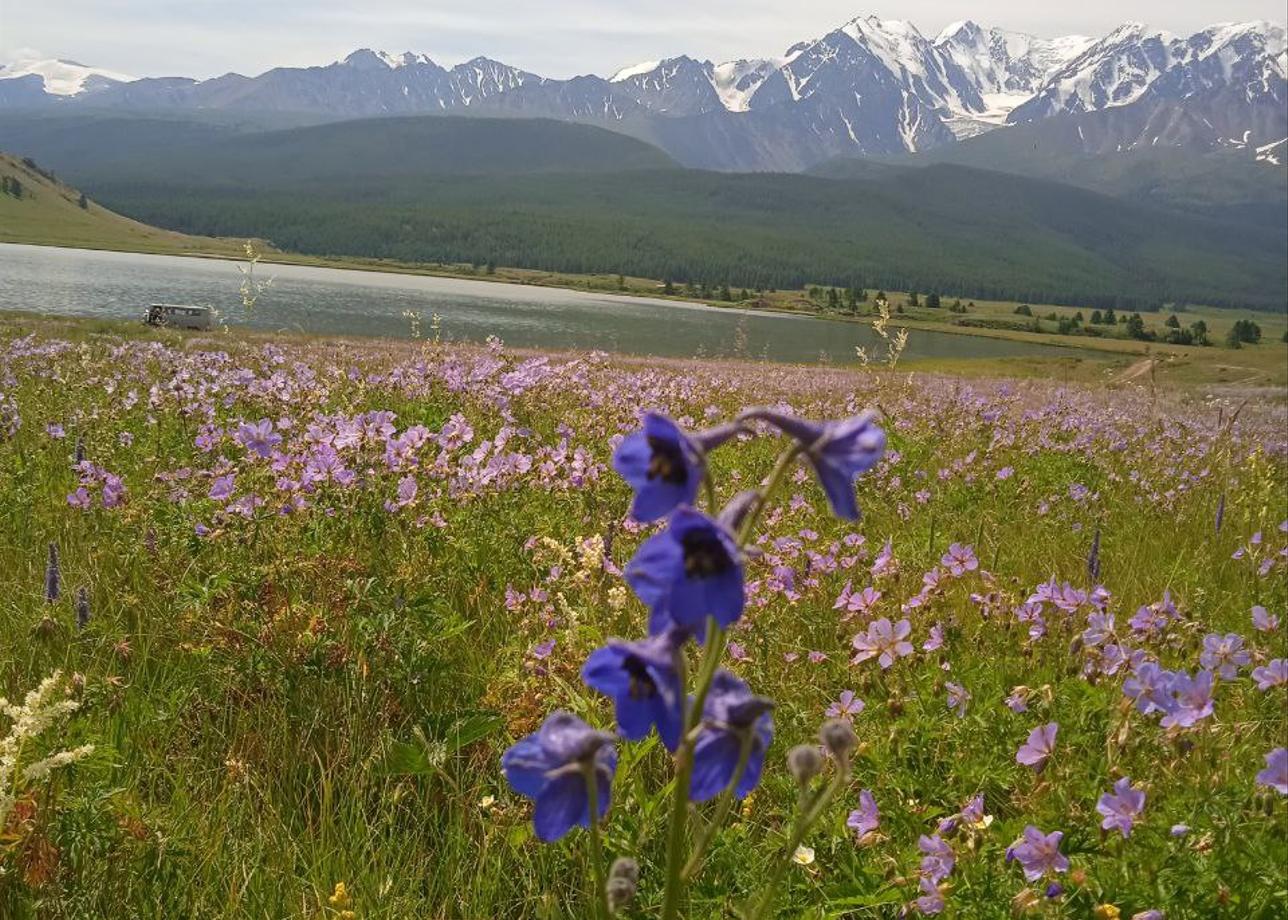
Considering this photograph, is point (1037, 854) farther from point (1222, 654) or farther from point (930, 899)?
point (1222, 654)

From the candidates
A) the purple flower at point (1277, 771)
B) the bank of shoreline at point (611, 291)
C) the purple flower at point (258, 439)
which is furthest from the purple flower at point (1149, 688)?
the bank of shoreline at point (611, 291)

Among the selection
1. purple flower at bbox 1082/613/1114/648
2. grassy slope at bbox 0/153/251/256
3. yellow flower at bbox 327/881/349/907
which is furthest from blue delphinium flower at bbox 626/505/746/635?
grassy slope at bbox 0/153/251/256

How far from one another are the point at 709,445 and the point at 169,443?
592 centimetres

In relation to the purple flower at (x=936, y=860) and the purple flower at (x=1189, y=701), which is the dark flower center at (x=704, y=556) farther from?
the purple flower at (x=1189, y=701)

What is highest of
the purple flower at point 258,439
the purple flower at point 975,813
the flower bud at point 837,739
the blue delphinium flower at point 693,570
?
the blue delphinium flower at point 693,570

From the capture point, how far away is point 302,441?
4398 millimetres

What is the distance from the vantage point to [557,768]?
4.41 feet

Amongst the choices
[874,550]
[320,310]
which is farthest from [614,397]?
[320,310]

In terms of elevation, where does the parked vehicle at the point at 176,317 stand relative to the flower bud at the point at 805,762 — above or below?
below

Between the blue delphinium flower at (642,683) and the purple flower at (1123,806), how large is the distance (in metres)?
1.50

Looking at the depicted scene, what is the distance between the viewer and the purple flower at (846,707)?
9.78 ft

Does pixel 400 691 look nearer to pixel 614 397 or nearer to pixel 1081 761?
pixel 1081 761

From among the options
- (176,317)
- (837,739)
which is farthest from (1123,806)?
(176,317)

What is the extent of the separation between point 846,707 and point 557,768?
189 centimetres
